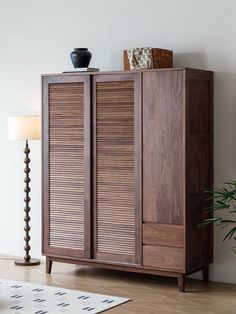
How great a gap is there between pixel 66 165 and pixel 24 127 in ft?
1.96

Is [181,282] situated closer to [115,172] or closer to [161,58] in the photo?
[115,172]

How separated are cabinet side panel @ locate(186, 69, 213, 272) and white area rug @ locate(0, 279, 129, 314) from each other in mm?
760

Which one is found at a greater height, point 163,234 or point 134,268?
point 163,234

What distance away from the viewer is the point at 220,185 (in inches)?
225

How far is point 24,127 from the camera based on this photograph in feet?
20.6

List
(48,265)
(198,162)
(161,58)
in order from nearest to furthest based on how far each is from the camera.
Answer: (198,162) → (161,58) → (48,265)

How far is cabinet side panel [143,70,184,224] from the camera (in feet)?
17.7

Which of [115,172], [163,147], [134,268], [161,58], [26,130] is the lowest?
[134,268]

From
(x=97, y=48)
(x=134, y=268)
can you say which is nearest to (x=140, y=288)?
(x=134, y=268)

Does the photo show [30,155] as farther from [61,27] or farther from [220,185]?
[220,185]

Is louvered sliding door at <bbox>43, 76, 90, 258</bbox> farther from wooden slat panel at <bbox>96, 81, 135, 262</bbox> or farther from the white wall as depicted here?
the white wall

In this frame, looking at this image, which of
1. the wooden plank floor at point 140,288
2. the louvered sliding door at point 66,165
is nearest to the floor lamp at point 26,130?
the louvered sliding door at point 66,165

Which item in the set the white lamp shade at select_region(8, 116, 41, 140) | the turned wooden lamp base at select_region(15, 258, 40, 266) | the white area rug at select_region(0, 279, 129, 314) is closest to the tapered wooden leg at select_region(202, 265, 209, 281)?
the white area rug at select_region(0, 279, 129, 314)

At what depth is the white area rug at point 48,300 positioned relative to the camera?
16.0ft
